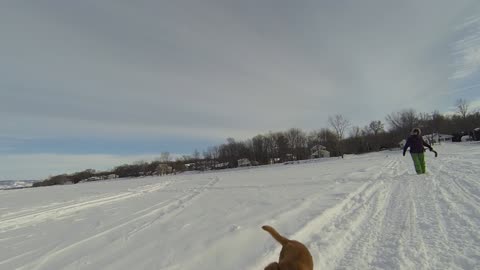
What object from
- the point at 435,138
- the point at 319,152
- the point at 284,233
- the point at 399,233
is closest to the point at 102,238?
the point at 284,233

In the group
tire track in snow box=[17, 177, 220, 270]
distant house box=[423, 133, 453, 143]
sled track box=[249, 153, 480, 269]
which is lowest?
sled track box=[249, 153, 480, 269]

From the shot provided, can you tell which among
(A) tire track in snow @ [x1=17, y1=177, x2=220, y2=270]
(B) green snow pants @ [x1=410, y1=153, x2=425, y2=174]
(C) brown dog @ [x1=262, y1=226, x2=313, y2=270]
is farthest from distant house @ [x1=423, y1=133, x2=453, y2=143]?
(C) brown dog @ [x1=262, y1=226, x2=313, y2=270]

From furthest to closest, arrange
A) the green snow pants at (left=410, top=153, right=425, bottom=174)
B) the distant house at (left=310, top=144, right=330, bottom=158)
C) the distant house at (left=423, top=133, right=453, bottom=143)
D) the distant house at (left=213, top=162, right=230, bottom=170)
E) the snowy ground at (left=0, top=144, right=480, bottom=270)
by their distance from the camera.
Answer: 1. the distant house at (left=213, top=162, right=230, bottom=170)
2. the distant house at (left=310, top=144, right=330, bottom=158)
3. the distant house at (left=423, top=133, right=453, bottom=143)
4. the green snow pants at (left=410, top=153, right=425, bottom=174)
5. the snowy ground at (left=0, top=144, right=480, bottom=270)

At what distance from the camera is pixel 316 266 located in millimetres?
3680

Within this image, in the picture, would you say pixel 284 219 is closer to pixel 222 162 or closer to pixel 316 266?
pixel 316 266

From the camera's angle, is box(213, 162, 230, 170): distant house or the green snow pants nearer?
the green snow pants

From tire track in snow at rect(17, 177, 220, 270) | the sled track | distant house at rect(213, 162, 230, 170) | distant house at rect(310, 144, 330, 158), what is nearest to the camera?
the sled track

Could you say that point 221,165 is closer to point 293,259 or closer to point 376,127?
point 376,127

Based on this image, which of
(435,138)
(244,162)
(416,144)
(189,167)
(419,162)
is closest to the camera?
(419,162)

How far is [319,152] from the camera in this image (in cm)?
9344

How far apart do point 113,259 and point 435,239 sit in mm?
4978

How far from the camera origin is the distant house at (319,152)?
91.2m

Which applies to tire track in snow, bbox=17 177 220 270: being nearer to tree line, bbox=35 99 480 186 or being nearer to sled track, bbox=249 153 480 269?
sled track, bbox=249 153 480 269

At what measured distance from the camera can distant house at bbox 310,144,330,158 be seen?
91250mm
